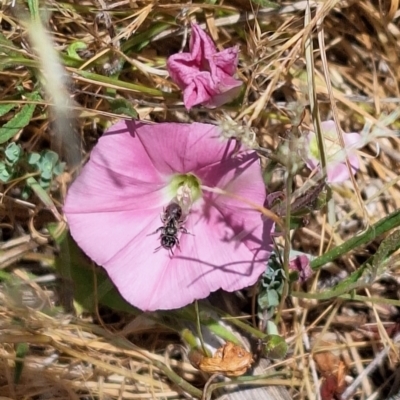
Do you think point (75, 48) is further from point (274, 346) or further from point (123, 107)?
point (274, 346)

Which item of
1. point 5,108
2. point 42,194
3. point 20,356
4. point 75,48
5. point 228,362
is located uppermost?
point 75,48

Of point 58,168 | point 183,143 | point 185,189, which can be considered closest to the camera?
point 183,143

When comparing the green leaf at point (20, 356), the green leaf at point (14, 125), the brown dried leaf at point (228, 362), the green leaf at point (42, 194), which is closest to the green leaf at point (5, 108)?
the green leaf at point (14, 125)

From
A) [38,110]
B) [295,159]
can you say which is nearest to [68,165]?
[38,110]

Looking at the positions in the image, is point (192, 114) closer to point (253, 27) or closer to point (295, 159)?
point (253, 27)

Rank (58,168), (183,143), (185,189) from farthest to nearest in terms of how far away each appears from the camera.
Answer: (58,168) → (185,189) → (183,143)

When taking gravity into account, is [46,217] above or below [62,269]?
above

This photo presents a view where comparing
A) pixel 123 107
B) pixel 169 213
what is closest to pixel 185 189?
pixel 169 213
